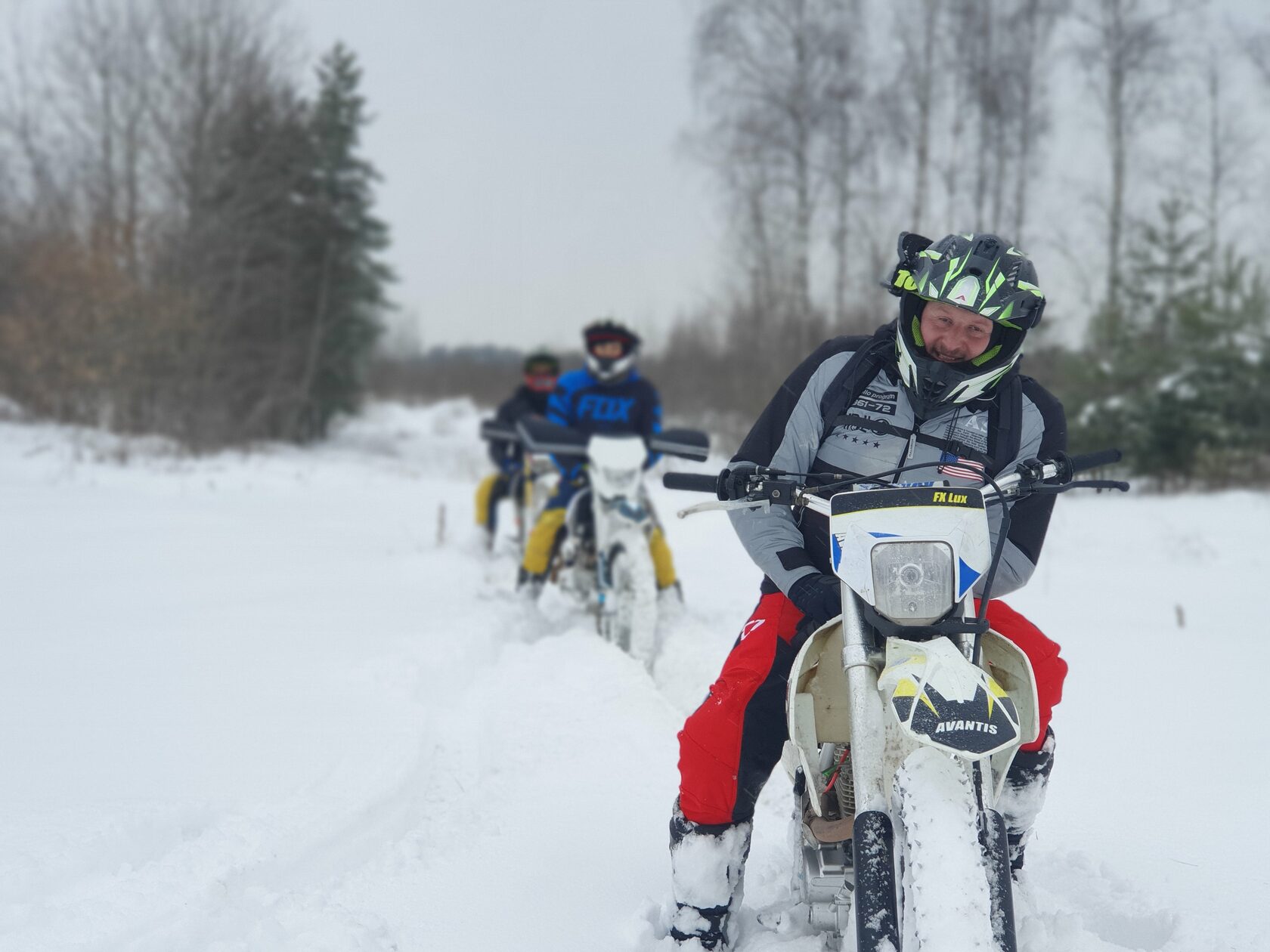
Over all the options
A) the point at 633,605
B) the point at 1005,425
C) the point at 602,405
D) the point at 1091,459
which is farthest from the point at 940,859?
the point at 602,405

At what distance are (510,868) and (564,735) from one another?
1.16m

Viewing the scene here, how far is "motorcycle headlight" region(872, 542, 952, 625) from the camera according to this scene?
2014mm

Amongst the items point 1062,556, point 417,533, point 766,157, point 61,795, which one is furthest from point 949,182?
point 61,795

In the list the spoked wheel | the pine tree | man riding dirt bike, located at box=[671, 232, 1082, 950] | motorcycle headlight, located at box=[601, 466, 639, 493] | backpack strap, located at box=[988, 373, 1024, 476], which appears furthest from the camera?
the pine tree

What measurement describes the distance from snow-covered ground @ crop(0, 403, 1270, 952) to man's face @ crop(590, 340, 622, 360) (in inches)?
72.4

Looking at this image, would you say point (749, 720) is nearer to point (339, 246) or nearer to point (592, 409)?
point (592, 409)

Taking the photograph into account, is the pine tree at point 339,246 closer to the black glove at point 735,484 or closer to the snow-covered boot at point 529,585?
the snow-covered boot at point 529,585

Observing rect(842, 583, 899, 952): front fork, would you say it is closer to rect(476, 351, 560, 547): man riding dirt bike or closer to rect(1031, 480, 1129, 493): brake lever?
rect(1031, 480, 1129, 493): brake lever

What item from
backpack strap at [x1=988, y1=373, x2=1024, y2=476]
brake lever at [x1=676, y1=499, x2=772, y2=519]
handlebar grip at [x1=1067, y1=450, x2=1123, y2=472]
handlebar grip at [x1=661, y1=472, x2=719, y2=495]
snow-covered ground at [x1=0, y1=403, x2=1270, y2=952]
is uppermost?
backpack strap at [x1=988, y1=373, x2=1024, y2=476]

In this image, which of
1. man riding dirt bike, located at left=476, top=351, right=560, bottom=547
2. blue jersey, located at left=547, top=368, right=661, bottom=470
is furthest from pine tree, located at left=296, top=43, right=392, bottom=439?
blue jersey, located at left=547, top=368, right=661, bottom=470

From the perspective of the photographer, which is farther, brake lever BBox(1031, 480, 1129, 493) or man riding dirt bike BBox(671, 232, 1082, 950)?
man riding dirt bike BBox(671, 232, 1082, 950)

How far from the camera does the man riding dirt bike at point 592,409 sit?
673cm

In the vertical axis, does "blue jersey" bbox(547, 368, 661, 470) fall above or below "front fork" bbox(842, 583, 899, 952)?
above

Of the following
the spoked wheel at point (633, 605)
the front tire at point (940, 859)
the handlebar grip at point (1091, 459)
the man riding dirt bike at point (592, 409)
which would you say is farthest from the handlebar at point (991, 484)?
the man riding dirt bike at point (592, 409)
